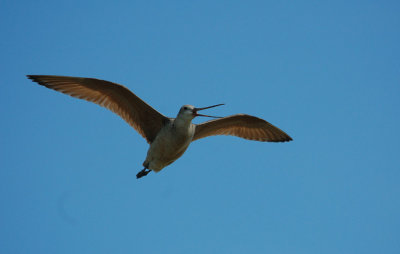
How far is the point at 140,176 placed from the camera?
1220 cm

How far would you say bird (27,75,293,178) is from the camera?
11141 mm

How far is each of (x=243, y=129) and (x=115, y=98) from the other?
374 cm

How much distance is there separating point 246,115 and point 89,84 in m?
4.05

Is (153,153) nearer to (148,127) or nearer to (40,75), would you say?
(148,127)

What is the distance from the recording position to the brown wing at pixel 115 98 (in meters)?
11.3

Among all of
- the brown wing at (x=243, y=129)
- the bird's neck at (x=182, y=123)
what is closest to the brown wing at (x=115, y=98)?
the bird's neck at (x=182, y=123)

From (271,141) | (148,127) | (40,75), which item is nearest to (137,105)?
(148,127)

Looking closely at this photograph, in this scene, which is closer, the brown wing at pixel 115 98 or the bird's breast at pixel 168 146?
the bird's breast at pixel 168 146

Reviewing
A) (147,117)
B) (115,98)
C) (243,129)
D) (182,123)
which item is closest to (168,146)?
(182,123)

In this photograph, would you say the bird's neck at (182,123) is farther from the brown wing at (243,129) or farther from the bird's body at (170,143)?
the brown wing at (243,129)

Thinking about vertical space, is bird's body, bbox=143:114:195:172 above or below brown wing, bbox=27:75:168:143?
below

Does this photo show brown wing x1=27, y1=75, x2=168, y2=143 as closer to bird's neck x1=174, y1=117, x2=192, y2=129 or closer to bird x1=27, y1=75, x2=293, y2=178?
bird x1=27, y1=75, x2=293, y2=178

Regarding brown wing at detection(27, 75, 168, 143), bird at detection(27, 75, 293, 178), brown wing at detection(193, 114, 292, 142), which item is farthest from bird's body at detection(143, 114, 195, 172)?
brown wing at detection(193, 114, 292, 142)

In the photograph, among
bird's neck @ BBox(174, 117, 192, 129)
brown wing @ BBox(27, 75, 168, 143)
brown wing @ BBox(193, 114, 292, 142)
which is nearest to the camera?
bird's neck @ BBox(174, 117, 192, 129)
